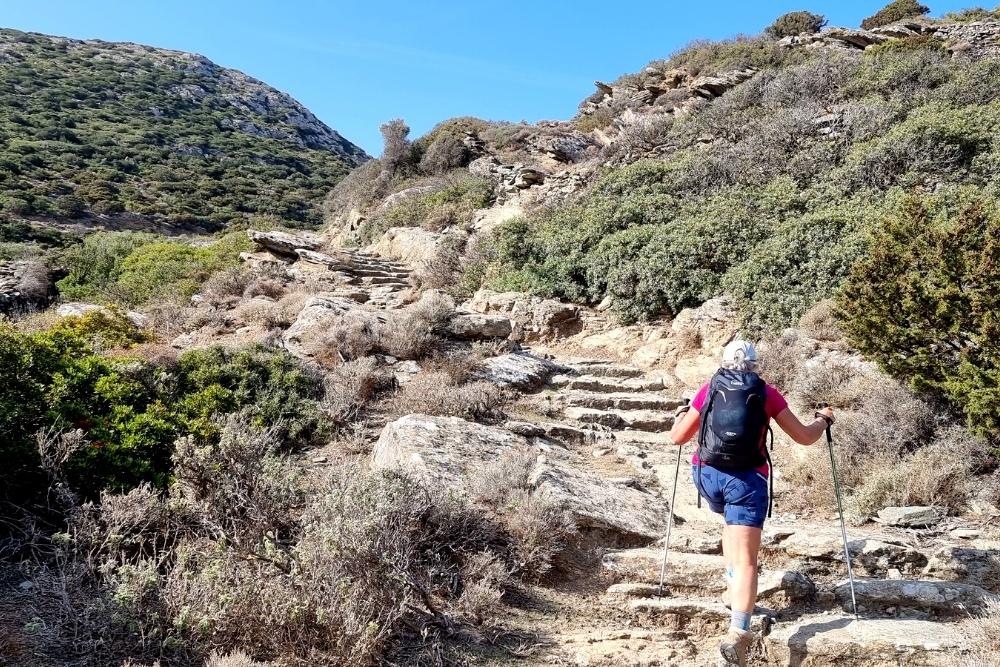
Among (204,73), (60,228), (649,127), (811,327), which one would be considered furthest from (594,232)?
(204,73)

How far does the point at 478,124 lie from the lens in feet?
88.9

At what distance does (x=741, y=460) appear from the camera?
10.1 ft

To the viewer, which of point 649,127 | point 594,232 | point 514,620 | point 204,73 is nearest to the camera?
point 514,620

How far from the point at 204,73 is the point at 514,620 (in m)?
76.6

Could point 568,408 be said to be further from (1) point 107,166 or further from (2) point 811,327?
(1) point 107,166

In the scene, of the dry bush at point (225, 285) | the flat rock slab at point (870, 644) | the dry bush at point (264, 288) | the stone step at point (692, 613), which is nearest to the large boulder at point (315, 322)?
the dry bush at point (264, 288)

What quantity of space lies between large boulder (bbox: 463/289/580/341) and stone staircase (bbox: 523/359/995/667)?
6.06 metres

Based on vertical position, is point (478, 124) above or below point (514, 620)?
above

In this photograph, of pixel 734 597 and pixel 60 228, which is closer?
pixel 734 597

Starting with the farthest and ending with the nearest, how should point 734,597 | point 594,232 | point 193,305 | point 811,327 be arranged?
point 594,232 < point 193,305 < point 811,327 < point 734,597

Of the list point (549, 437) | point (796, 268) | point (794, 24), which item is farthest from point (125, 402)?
point (794, 24)

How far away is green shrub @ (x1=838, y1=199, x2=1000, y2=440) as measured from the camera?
4777 mm

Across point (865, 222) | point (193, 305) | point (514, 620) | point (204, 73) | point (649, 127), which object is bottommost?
point (514, 620)

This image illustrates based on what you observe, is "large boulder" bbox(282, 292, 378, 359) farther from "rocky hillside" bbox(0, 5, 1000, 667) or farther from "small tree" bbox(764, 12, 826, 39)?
"small tree" bbox(764, 12, 826, 39)
